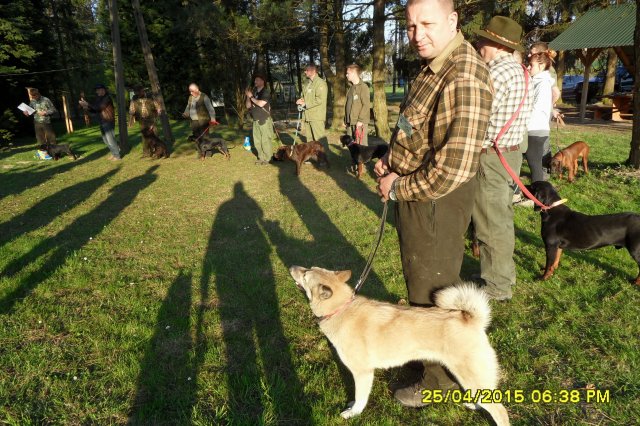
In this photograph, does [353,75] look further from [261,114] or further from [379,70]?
[379,70]

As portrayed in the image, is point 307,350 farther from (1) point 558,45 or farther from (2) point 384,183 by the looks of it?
(1) point 558,45

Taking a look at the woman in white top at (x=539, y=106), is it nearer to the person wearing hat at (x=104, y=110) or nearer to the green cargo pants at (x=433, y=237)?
the green cargo pants at (x=433, y=237)

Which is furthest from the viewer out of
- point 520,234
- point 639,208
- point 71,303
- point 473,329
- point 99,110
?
point 99,110

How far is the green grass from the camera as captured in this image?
2.49 metres

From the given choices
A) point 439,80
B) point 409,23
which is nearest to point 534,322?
point 439,80

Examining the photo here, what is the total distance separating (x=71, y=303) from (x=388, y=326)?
3426 mm

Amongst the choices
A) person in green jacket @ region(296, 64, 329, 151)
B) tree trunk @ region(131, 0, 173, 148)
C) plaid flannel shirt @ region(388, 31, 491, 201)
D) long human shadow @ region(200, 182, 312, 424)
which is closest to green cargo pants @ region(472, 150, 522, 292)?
plaid flannel shirt @ region(388, 31, 491, 201)

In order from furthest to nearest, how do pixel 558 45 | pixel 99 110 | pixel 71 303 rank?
pixel 558 45 < pixel 99 110 < pixel 71 303

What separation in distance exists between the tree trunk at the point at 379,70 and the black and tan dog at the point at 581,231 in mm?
8698

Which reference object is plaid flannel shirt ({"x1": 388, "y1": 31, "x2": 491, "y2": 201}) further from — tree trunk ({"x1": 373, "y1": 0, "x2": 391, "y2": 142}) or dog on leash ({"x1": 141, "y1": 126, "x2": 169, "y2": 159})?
dog on leash ({"x1": 141, "y1": 126, "x2": 169, "y2": 159})

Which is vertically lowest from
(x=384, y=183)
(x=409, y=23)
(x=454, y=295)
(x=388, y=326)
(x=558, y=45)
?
(x=388, y=326)

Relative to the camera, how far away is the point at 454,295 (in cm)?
208

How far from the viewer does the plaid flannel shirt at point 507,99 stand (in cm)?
295

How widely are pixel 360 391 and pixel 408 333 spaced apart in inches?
22.7
